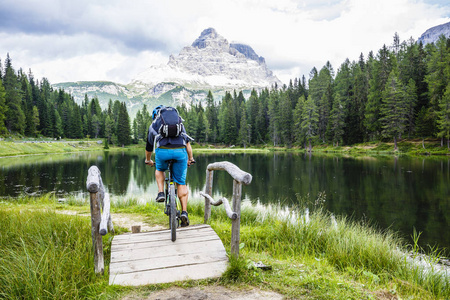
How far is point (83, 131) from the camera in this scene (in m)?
91.9

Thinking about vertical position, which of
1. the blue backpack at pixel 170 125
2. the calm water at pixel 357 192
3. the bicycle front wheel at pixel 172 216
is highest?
the blue backpack at pixel 170 125

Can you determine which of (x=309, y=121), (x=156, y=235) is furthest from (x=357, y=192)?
(x=309, y=121)

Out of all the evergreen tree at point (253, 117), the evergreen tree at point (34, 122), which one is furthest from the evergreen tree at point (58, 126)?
the evergreen tree at point (253, 117)

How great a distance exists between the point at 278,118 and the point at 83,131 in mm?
68961

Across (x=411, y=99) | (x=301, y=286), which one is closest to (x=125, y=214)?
(x=301, y=286)

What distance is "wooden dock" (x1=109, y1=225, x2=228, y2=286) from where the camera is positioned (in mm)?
3238

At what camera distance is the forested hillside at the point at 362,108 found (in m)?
42.1

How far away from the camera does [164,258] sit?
3643 millimetres

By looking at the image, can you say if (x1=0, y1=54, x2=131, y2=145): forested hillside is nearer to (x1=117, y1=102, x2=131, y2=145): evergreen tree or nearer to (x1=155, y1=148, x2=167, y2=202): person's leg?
(x1=117, y1=102, x2=131, y2=145): evergreen tree

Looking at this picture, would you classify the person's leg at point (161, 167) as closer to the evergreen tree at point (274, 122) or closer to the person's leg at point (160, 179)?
the person's leg at point (160, 179)

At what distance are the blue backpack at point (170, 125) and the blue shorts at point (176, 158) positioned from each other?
317mm

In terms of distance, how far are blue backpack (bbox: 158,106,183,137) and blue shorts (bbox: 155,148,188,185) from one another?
317mm

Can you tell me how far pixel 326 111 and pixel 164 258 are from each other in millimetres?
61983

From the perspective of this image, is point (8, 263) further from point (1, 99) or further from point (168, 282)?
point (1, 99)
